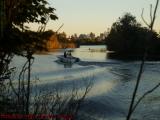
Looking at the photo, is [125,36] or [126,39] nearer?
[126,39]

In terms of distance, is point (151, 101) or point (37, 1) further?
point (151, 101)

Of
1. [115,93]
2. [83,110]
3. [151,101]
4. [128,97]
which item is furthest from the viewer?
[115,93]

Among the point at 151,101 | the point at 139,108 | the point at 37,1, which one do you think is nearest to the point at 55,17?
the point at 37,1

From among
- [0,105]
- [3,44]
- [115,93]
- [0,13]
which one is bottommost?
[115,93]

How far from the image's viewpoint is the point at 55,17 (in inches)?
301

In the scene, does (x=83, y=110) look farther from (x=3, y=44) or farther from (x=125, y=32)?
(x=125, y=32)

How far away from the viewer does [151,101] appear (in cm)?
2262

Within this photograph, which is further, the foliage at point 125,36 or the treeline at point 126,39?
the foliage at point 125,36

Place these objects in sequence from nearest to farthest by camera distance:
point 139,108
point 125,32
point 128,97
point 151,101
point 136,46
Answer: point 139,108, point 151,101, point 128,97, point 136,46, point 125,32

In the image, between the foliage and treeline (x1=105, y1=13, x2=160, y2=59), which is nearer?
treeline (x1=105, y1=13, x2=160, y2=59)

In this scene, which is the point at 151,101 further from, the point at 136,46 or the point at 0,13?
the point at 136,46

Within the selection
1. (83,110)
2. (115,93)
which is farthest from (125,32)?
(83,110)

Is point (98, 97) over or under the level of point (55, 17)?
under

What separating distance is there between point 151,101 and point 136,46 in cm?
8342
